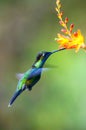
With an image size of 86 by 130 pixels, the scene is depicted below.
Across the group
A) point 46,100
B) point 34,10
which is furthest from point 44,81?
point 34,10

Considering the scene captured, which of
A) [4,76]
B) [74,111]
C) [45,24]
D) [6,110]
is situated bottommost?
[74,111]

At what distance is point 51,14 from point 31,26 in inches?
7.0

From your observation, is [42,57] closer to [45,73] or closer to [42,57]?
[42,57]

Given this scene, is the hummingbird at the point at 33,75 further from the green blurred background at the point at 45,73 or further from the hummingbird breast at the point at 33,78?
the green blurred background at the point at 45,73

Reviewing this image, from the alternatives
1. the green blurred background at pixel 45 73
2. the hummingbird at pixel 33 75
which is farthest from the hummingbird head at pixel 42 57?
the green blurred background at pixel 45 73

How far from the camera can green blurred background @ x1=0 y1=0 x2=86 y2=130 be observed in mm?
2637

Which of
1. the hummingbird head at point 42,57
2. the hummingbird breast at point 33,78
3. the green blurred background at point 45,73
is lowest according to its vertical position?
the hummingbird breast at point 33,78

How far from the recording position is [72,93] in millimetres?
2639

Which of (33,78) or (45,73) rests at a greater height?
(45,73)

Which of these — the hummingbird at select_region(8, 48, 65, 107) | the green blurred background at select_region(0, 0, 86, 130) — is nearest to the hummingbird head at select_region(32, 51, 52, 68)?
the hummingbird at select_region(8, 48, 65, 107)

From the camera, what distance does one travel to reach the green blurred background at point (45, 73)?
8.65 ft

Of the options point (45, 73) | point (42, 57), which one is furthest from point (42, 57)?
point (45, 73)

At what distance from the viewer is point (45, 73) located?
2.78m

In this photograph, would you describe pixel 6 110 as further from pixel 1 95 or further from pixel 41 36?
pixel 41 36
